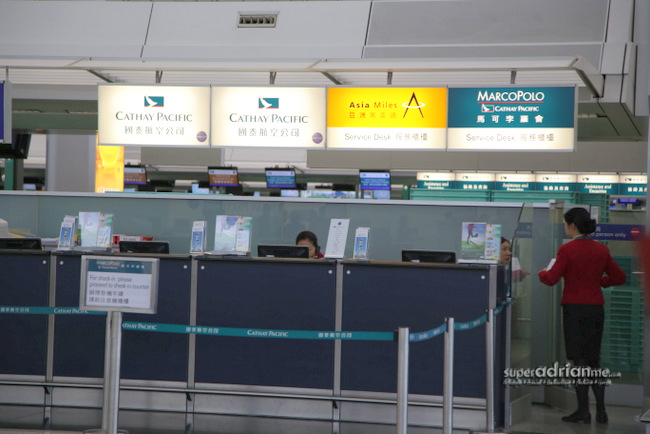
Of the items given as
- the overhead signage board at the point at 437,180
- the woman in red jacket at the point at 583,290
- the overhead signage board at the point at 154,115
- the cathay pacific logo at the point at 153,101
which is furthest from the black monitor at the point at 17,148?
the overhead signage board at the point at 437,180

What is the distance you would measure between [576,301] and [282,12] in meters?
5.52

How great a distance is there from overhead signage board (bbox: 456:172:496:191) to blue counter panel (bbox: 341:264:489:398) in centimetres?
1326

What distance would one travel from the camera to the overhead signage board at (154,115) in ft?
29.4

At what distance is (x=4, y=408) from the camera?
20.0ft

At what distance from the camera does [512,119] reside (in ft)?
27.8

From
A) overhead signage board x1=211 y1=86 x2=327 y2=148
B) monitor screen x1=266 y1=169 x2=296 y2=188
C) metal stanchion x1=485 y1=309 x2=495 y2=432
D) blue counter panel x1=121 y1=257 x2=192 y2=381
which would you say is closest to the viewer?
metal stanchion x1=485 y1=309 x2=495 y2=432

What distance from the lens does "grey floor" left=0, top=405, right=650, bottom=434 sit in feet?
18.6

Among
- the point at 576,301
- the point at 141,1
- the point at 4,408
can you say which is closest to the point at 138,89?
the point at 141,1

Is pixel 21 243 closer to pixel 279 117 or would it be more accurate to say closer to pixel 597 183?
pixel 279 117

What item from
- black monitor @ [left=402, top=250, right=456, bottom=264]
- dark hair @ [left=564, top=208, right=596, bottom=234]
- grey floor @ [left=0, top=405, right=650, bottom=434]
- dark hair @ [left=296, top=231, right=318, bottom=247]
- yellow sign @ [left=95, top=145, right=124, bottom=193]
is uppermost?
yellow sign @ [left=95, top=145, right=124, bottom=193]

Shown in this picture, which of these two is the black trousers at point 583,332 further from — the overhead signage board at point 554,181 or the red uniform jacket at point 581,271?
the overhead signage board at point 554,181

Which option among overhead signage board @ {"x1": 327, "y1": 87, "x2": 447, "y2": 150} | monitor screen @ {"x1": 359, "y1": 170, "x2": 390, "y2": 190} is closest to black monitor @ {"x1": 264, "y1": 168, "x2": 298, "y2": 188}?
monitor screen @ {"x1": 359, "y1": 170, "x2": 390, "y2": 190}

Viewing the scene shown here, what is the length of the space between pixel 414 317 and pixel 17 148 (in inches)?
368

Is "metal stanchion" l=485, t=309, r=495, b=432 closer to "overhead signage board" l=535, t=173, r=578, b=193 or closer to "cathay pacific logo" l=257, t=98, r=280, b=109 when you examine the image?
"cathay pacific logo" l=257, t=98, r=280, b=109
